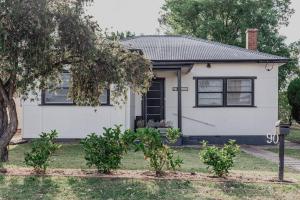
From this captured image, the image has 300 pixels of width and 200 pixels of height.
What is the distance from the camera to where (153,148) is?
938 cm

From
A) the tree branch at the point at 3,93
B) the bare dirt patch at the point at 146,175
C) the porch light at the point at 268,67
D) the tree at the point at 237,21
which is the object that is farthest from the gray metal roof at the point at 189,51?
the tree at the point at 237,21

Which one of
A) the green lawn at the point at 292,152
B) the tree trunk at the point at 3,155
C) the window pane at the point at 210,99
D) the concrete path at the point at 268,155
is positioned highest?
the window pane at the point at 210,99

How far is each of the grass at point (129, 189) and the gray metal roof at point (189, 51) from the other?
9.70 metres

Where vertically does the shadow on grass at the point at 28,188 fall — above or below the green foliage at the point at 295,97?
below

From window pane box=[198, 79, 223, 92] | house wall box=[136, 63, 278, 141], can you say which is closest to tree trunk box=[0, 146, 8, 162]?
house wall box=[136, 63, 278, 141]

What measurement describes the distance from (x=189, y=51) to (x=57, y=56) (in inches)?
441

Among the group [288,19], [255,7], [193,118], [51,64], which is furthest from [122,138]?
Result: [288,19]

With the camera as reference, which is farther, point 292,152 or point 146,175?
point 292,152

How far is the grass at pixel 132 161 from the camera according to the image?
11.6 m

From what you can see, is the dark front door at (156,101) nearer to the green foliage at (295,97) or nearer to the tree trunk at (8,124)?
the green foliage at (295,97)

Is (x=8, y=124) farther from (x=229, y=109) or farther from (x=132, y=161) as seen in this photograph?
(x=229, y=109)

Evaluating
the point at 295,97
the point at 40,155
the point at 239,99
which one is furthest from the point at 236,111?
the point at 40,155

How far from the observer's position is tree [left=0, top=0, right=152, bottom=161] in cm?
867

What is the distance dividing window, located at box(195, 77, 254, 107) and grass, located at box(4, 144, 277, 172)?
3.50 meters
